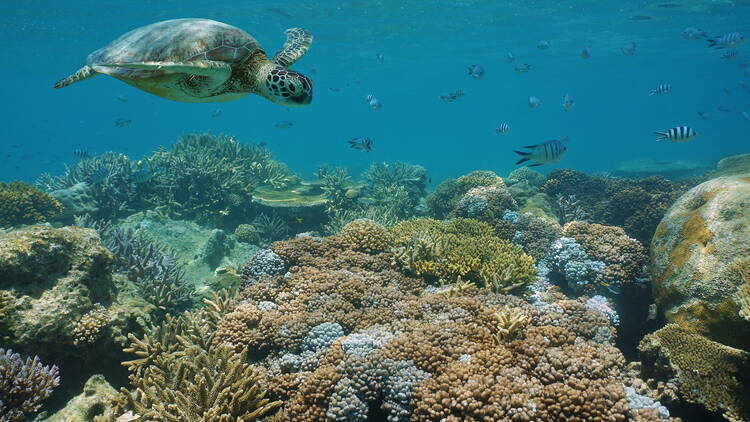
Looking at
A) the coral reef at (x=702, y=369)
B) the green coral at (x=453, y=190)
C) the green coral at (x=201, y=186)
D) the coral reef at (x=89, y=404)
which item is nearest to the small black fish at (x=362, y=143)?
the green coral at (x=453, y=190)

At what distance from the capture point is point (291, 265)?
6.38 m

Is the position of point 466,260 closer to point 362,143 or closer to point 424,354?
point 424,354

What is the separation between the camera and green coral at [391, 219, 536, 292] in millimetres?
5609

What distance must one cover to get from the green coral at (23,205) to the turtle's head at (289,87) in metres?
8.93

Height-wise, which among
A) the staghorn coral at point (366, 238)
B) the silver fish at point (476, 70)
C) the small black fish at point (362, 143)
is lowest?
the staghorn coral at point (366, 238)

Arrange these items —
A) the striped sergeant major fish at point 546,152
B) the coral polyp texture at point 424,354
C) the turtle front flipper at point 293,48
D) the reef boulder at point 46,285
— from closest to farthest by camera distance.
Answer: the coral polyp texture at point 424,354
the reef boulder at point 46,285
the turtle front flipper at point 293,48
the striped sergeant major fish at point 546,152

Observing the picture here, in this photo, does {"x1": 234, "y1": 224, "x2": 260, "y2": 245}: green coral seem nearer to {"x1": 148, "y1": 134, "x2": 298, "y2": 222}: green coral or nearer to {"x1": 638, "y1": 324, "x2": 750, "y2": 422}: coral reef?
{"x1": 148, "y1": 134, "x2": 298, "y2": 222}: green coral

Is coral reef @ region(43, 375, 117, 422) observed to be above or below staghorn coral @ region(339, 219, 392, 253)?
below

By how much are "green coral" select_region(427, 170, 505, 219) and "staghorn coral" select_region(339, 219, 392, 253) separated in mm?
4887

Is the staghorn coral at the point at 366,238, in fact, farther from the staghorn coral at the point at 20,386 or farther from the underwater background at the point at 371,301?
the staghorn coral at the point at 20,386

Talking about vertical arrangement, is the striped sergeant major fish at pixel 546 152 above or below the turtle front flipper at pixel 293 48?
below

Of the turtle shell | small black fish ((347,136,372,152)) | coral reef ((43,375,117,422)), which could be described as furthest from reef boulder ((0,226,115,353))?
small black fish ((347,136,372,152))

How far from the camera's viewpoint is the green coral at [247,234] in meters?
10.4

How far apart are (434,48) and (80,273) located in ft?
142
